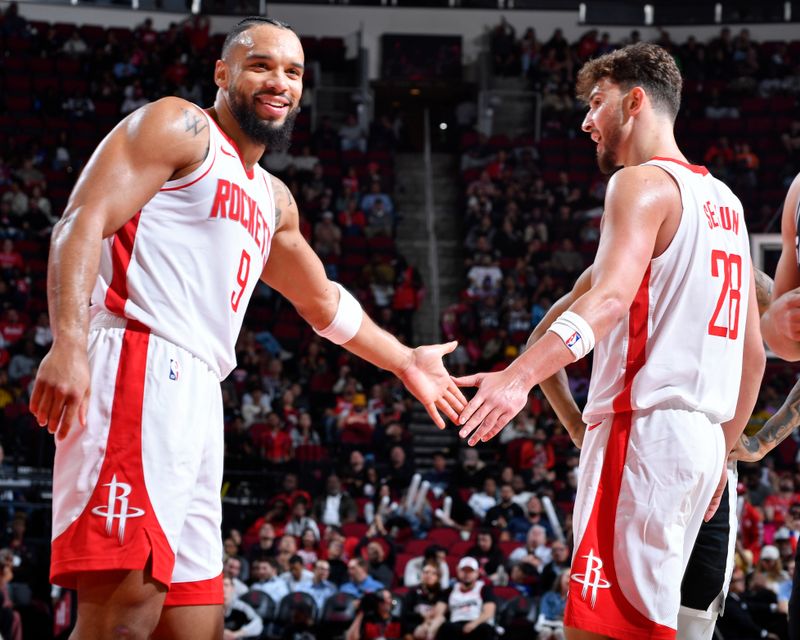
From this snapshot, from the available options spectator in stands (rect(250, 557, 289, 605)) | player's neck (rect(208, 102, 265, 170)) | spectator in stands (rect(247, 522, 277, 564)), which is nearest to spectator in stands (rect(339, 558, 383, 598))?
spectator in stands (rect(250, 557, 289, 605))

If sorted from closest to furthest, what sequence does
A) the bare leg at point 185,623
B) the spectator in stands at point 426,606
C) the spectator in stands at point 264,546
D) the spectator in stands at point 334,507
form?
1. the bare leg at point 185,623
2. the spectator in stands at point 426,606
3. the spectator in stands at point 264,546
4. the spectator in stands at point 334,507

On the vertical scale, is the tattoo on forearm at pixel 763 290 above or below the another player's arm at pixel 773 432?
above

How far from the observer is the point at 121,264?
3.57 metres

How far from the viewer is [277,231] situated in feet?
14.5

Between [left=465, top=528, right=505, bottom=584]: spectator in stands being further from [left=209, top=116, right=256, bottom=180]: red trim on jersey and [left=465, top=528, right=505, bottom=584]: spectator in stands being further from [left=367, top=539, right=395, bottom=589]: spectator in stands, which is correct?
[left=209, top=116, right=256, bottom=180]: red trim on jersey

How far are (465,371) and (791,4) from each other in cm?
1277

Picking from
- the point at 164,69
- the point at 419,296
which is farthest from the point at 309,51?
the point at 419,296

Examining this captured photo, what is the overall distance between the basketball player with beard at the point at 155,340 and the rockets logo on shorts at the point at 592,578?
4.24ft

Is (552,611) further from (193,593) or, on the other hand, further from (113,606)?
(113,606)

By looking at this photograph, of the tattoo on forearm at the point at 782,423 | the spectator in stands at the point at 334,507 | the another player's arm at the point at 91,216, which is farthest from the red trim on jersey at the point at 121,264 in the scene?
the spectator in stands at the point at 334,507

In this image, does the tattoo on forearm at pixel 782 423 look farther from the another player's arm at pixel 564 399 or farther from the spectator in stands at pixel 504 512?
Result: the spectator in stands at pixel 504 512

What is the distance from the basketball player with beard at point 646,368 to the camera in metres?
3.47

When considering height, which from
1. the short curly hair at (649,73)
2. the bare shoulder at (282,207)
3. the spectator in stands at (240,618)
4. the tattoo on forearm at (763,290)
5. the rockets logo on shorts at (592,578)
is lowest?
the spectator in stands at (240,618)

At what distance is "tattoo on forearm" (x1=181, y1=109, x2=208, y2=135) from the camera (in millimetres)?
3645
